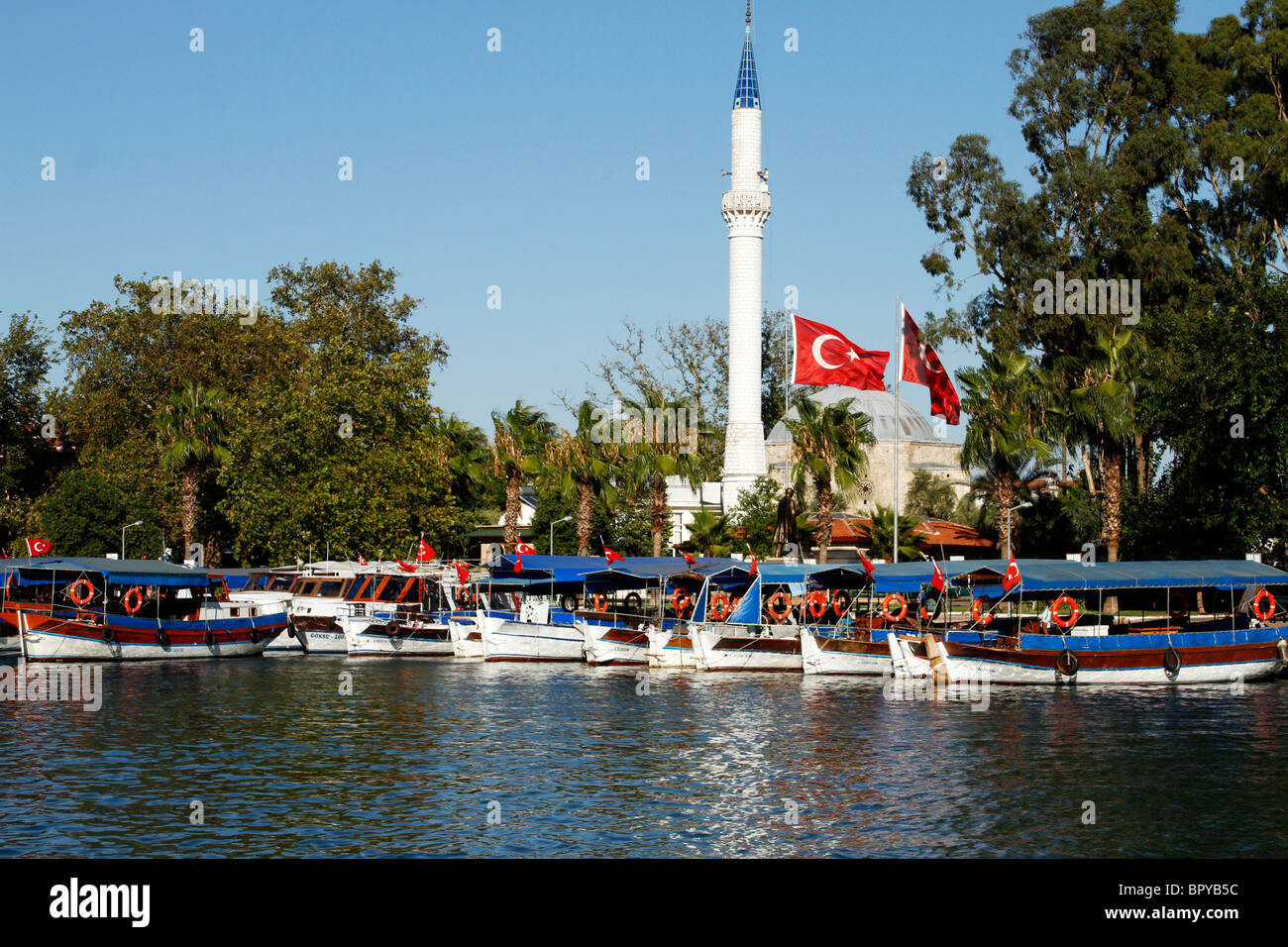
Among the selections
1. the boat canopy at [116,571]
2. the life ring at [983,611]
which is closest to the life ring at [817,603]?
the life ring at [983,611]

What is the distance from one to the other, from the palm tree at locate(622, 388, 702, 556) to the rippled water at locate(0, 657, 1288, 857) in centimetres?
→ 2465

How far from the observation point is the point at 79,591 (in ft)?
166

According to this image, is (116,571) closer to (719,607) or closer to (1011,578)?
(719,607)

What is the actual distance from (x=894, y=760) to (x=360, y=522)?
45.4m

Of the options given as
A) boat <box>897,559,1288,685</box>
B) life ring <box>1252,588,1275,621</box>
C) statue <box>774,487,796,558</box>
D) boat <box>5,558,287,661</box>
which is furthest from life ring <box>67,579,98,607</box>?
life ring <box>1252,588,1275,621</box>

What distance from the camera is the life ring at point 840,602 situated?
54.3 m

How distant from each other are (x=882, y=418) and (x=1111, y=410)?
205 feet

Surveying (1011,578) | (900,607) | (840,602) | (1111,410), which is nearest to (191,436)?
(840,602)

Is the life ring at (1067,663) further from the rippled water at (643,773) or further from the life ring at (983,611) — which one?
the life ring at (983,611)

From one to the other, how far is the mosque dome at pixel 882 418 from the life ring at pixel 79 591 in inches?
2716

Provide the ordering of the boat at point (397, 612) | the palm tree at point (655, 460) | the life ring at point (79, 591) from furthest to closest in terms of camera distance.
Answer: the palm tree at point (655, 460), the boat at point (397, 612), the life ring at point (79, 591)
